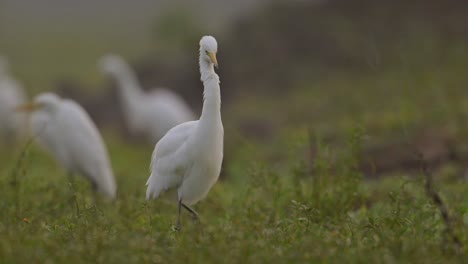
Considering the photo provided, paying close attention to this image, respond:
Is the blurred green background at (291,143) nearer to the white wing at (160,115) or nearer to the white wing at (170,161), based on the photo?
the white wing at (170,161)

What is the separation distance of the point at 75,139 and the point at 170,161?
2889mm

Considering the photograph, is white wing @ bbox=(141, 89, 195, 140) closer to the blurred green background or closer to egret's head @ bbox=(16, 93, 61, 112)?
the blurred green background

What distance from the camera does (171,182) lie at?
4.89m

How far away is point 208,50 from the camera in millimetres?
4480

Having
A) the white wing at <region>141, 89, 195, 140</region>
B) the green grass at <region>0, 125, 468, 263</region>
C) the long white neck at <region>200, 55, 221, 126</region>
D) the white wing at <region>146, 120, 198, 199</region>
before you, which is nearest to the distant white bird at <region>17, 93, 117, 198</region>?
the green grass at <region>0, 125, 468, 263</region>

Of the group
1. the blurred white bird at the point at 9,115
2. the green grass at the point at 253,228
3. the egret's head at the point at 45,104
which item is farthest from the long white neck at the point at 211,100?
the blurred white bird at the point at 9,115

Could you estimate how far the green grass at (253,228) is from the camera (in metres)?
3.33

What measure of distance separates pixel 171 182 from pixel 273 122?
10.8 meters

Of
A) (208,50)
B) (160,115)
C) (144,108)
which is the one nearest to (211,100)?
(208,50)

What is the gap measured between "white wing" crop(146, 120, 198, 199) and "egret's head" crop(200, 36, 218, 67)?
475 millimetres

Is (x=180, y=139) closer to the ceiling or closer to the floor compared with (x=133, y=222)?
closer to the ceiling

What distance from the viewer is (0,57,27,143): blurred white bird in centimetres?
1543

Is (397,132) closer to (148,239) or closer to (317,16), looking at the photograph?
(148,239)

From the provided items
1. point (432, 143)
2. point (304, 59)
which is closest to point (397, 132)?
point (432, 143)
